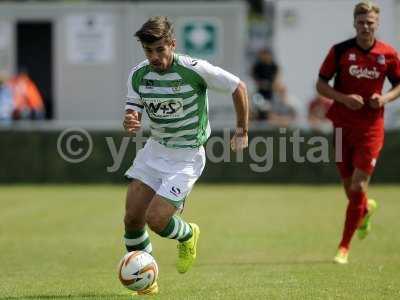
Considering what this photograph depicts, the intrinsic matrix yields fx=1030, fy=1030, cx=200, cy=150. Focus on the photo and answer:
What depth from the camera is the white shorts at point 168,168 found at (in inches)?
331

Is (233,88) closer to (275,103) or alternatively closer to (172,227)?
(172,227)

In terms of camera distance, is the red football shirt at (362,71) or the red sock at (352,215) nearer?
the red football shirt at (362,71)

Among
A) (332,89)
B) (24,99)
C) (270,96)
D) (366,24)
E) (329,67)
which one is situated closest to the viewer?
(366,24)

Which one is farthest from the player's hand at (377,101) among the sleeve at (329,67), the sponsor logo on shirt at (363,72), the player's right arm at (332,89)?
the sleeve at (329,67)

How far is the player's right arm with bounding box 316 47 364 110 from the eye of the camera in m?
10.1

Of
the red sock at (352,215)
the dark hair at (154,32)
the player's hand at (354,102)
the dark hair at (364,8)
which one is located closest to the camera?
the dark hair at (154,32)

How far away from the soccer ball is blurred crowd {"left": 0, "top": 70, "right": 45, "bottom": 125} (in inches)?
579

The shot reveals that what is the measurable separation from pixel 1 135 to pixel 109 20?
479 centimetres

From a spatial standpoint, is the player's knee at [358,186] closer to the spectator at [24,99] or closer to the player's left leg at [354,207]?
the player's left leg at [354,207]

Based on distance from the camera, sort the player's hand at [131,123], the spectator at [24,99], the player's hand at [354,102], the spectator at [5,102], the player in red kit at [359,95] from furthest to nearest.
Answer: the spectator at [24,99]
the spectator at [5,102]
the player in red kit at [359,95]
the player's hand at [354,102]
the player's hand at [131,123]

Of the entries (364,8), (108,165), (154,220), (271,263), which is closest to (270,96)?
(108,165)

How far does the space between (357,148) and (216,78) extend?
2.62m

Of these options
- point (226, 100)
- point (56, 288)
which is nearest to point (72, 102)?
point (226, 100)

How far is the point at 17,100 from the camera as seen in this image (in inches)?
912
